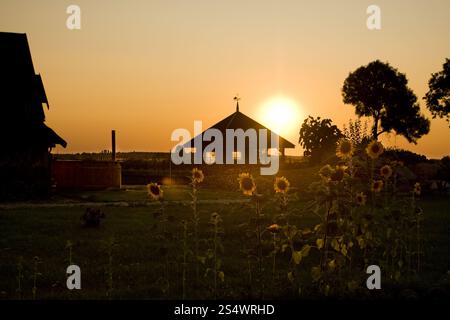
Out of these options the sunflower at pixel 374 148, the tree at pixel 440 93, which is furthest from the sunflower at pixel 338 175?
the tree at pixel 440 93

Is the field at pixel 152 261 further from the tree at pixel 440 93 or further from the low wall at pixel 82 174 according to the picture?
the tree at pixel 440 93

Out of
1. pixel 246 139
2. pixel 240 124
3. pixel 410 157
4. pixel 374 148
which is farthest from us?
pixel 246 139

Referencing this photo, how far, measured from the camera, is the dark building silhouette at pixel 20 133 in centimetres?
2502

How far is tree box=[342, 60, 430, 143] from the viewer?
6297cm

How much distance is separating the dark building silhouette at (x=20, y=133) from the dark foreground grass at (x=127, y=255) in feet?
22.6

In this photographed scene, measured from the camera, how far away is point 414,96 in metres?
63.8

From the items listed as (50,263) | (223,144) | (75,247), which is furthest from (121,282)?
(223,144)

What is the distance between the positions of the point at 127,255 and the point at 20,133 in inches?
660

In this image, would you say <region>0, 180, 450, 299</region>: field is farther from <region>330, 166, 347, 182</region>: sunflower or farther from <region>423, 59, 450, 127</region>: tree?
<region>423, 59, 450, 127</region>: tree

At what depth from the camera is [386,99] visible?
63.7m

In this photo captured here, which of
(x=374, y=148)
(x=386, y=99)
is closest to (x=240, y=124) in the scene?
(x=386, y=99)

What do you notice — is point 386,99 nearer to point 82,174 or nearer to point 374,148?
point 82,174
